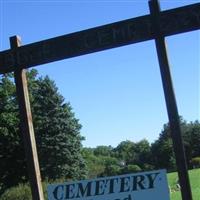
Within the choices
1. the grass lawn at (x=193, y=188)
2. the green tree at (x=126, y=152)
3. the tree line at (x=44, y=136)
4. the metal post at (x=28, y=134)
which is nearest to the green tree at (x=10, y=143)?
the tree line at (x=44, y=136)

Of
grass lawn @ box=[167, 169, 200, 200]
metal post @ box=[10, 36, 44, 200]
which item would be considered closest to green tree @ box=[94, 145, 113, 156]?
grass lawn @ box=[167, 169, 200, 200]

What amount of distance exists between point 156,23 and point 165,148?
10972 cm

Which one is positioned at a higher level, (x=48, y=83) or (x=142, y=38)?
(x=48, y=83)

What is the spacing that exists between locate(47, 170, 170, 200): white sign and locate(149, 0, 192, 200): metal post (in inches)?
11.5

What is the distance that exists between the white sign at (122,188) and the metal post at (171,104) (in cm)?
29

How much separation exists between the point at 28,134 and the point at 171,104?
234 centimetres

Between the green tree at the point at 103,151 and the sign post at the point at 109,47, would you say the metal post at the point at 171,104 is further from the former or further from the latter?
the green tree at the point at 103,151

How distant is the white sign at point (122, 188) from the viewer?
8211mm

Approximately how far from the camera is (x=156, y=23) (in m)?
8.78

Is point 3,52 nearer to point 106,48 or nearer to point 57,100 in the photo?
point 106,48

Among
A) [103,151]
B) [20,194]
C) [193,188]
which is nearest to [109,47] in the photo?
[20,194]

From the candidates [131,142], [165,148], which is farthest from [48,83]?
[131,142]

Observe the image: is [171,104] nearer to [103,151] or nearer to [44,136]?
[44,136]

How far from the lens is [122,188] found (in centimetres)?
833
